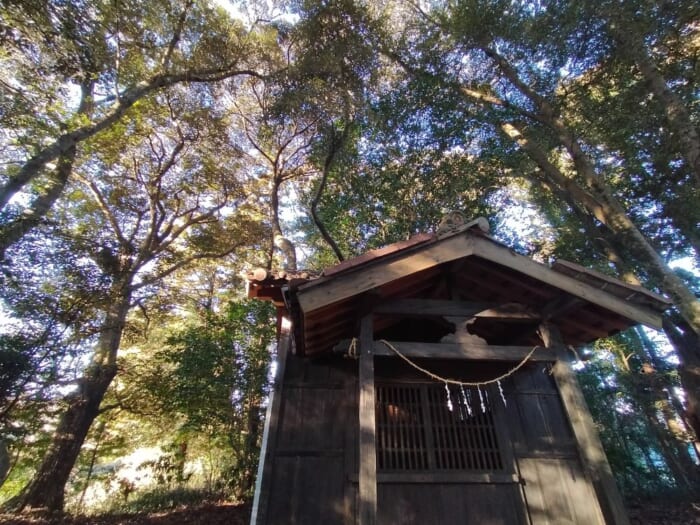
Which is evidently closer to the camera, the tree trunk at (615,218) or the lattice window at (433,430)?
the lattice window at (433,430)

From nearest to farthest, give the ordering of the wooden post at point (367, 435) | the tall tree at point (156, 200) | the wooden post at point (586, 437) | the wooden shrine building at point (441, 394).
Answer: the wooden post at point (367, 435)
the wooden post at point (586, 437)
the wooden shrine building at point (441, 394)
the tall tree at point (156, 200)

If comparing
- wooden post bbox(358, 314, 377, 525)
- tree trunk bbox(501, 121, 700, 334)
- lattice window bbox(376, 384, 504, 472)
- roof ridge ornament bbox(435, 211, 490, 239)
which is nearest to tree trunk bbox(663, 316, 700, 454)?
tree trunk bbox(501, 121, 700, 334)

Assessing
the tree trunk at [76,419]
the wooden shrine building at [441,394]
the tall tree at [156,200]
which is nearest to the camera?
the wooden shrine building at [441,394]

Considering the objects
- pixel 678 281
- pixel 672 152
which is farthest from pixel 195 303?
pixel 672 152

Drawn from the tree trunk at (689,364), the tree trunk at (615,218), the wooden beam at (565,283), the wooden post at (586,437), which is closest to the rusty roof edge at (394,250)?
the wooden beam at (565,283)

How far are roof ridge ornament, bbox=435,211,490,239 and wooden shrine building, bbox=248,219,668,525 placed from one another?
0.02m

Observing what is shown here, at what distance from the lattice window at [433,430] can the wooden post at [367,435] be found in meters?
1.25

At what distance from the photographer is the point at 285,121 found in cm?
1016

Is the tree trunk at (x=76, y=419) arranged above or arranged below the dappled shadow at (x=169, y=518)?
above

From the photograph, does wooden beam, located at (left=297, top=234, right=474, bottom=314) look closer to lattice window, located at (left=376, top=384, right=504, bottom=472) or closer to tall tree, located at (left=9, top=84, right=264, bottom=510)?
Answer: lattice window, located at (left=376, top=384, right=504, bottom=472)

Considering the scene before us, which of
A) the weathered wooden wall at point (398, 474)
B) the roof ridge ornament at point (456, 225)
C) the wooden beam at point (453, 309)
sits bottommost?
the weathered wooden wall at point (398, 474)

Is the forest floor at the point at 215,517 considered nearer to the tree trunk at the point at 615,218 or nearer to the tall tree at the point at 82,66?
the tree trunk at the point at 615,218

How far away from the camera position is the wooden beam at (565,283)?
12.0 feet

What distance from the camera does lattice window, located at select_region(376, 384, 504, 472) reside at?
4.30 m
